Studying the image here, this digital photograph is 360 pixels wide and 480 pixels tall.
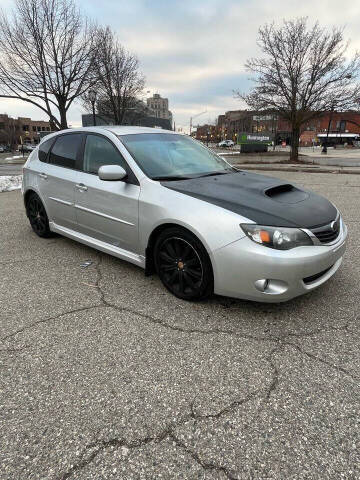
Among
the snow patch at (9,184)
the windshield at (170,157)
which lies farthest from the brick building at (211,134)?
the windshield at (170,157)

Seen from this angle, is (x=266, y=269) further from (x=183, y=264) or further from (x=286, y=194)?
(x=286, y=194)

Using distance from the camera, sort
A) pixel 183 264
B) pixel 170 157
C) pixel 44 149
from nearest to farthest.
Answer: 1. pixel 183 264
2. pixel 170 157
3. pixel 44 149

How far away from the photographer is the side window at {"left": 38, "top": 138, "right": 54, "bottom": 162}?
4.77 m

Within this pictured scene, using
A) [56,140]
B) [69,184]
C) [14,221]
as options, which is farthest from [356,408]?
[14,221]

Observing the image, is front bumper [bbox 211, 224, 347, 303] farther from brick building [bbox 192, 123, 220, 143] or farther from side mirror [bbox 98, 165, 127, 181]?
brick building [bbox 192, 123, 220, 143]

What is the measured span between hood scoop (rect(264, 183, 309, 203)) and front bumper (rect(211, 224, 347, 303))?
0.57 metres

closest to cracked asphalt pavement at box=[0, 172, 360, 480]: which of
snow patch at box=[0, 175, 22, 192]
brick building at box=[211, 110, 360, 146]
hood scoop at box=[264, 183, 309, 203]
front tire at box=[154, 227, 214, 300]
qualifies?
front tire at box=[154, 227, 214, 300]

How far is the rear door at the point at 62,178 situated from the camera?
415 centimetres

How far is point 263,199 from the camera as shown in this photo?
117 inches

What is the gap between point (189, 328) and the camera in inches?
109

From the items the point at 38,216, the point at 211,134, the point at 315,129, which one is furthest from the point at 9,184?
the point at 211,134

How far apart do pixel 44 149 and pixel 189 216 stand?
9.93 ft

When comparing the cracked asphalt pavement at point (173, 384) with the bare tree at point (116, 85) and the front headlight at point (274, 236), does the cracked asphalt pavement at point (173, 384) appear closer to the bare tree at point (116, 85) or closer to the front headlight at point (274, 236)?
the front headlight at point (274, 236)

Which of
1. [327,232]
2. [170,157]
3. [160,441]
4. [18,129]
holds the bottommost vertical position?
[160,441]
